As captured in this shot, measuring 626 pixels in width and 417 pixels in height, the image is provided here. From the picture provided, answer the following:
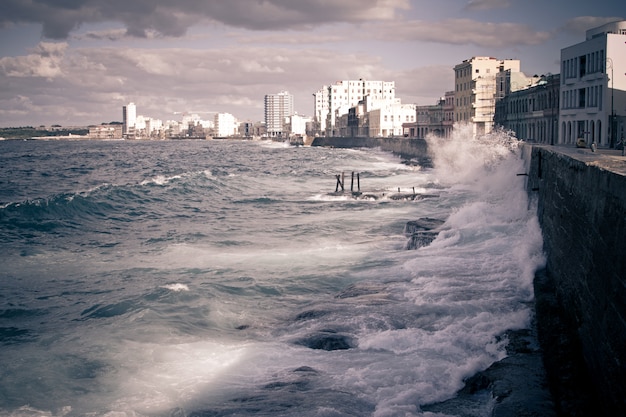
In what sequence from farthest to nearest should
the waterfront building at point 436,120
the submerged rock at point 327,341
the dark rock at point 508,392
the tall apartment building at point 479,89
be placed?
the waterfront building at point 436,120, the tall apartment building at point 479,89, the submerged rock at point 327,341, the dark rock at point 508,392

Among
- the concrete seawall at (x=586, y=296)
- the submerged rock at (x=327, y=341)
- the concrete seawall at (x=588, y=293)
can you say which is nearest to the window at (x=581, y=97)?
the concrete seawall at (x=586, y=296)

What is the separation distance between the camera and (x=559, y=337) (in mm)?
12719

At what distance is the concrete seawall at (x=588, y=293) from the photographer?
9.39 meters

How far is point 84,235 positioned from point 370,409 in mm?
26078

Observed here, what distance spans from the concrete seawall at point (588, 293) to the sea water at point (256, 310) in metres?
1.25

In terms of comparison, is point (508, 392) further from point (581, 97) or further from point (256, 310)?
point (581, 97)

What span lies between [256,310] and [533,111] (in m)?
56.0

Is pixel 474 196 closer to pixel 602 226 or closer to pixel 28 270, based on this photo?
pixel 28 270

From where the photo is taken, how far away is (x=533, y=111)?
67750mm

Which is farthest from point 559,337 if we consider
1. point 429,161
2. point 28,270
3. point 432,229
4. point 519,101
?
point 429,161

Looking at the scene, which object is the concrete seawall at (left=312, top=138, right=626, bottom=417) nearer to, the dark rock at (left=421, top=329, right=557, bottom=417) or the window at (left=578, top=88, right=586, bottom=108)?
the dark rock at (left=421, top=329, right=557, bottom=417)

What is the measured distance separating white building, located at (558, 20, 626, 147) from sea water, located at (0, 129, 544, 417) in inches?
498

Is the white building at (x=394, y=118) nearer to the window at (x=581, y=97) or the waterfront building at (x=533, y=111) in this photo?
the waterfront building at (x=533, y=111)

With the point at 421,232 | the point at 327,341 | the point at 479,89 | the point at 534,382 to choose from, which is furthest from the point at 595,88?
the point at 479,89
